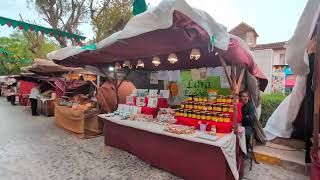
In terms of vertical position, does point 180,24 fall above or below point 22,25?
below

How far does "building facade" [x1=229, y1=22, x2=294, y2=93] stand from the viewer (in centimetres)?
1144

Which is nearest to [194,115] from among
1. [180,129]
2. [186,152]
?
[180,129]

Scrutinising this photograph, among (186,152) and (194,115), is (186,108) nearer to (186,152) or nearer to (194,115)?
(194,115)

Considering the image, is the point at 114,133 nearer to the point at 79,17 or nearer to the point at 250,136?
the point at 250,136

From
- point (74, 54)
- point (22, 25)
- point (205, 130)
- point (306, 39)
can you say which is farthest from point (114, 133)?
point (306, 39)

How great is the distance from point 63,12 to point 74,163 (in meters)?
14.3

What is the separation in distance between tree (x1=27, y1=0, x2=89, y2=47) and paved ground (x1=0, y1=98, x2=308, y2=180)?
10.8 metres

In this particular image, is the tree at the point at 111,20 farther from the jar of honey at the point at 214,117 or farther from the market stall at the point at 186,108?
the jar of honey at the point at 214,117

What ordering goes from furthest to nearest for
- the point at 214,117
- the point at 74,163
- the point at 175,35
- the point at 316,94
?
1. the point at 74,163
2. the point at 214,117
3. the point at 316,94
4. the point at 175,35

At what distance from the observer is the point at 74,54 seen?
16.0ft

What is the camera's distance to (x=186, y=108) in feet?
14.6

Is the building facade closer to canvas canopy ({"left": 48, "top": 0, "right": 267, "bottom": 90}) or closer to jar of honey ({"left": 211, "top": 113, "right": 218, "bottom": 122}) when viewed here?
jar of honey ({"left": 211, "top": 113, "right": 218, "bottom": 122})

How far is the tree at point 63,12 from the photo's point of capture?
1532 centimetres

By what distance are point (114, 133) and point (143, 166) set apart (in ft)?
5.14
